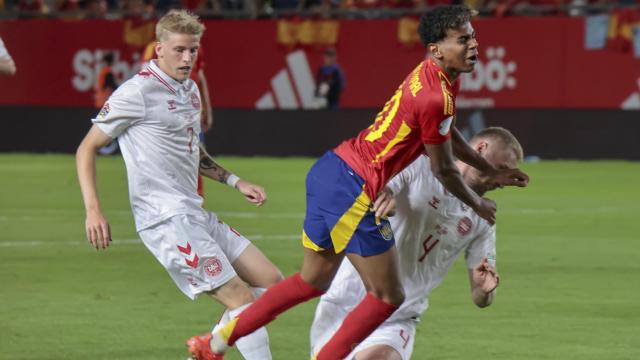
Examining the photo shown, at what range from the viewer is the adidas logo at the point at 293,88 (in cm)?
3195

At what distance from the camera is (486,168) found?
7.29 meters

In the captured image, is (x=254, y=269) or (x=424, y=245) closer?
(x=424, y=245)

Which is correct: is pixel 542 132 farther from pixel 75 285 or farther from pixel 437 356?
pixel 437 356

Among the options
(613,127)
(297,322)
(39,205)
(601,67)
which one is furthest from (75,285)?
(601,67)

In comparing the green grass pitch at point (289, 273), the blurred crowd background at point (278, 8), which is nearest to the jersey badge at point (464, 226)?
the green grass pitch at point (289, 273)

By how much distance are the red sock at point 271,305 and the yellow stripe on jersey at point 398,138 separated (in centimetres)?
76

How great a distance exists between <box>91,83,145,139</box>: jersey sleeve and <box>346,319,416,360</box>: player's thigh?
5.53 ft

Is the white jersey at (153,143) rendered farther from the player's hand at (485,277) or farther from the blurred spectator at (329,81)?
the blurred spectator at (329,81)

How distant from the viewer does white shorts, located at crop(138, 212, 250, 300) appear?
7629 millimetres

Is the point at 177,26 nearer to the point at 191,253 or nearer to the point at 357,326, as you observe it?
the point at 191,253

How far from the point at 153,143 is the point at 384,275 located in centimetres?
155

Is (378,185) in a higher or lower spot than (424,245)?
higher

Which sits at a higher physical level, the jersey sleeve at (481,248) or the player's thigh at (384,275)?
the player's thigh at (384,275)

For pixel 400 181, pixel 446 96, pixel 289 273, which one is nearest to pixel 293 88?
pixel 289 273
